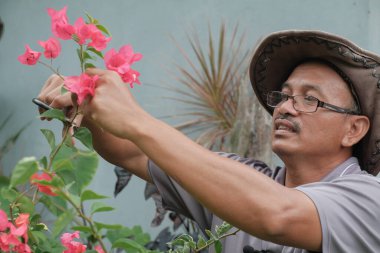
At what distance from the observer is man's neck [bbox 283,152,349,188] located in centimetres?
275

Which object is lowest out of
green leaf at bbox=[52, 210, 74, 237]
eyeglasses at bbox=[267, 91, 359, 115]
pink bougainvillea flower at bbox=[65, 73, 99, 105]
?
green leaf at bbox=[52, 210, 74, 237]

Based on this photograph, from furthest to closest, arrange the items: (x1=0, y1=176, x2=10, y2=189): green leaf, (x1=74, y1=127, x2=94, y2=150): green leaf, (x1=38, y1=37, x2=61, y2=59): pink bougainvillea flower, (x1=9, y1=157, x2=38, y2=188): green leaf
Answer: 1. (x1=38, y1=37, x2=61, y2=59): pink bougainvillea flower
2. (x1=74, y1=127, x2=94, y2=150): green leaf
3. (x1=0, y1=176, x2=10, y2=189): green leaf
4. (x1=9, y1=157, x2=38, y2=188): green leaf

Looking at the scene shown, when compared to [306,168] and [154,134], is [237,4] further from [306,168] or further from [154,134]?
[154,134]

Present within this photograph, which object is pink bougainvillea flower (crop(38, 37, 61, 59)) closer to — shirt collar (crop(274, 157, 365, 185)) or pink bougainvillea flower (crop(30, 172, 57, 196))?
pink bougainvillea flower (crop(30, 172, 57, 196))

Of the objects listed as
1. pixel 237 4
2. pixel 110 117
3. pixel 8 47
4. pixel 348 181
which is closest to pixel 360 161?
pixel 348 181

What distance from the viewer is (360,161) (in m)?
2.94

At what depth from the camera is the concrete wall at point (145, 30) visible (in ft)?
15.9

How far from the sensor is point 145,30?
17.9ft

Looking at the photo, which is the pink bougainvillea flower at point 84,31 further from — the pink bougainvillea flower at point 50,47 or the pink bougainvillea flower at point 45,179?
the pink bougainvillea flower at point 45,179

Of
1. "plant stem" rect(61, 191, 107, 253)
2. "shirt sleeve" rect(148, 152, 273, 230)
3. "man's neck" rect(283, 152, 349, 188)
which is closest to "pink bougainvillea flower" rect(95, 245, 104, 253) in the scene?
"plant stem" rect(61, 191, 107, 253)

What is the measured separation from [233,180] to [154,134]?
207 mm

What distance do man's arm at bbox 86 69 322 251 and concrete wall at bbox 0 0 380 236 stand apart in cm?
271

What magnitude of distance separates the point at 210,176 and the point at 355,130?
988 mm

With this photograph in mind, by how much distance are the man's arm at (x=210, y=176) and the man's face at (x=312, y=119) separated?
0.59 meters
